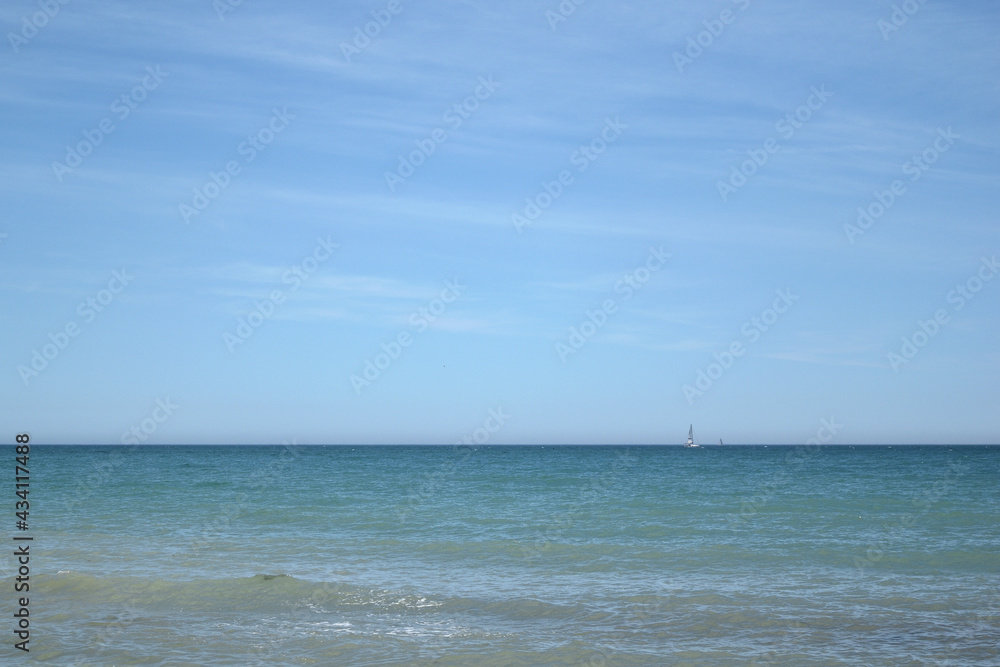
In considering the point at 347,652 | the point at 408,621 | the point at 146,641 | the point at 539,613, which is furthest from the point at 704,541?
the point at 146,641

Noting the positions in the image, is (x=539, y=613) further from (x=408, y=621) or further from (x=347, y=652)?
(x=347, y=652)

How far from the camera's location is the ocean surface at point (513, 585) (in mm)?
9898

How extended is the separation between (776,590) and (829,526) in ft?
29.7

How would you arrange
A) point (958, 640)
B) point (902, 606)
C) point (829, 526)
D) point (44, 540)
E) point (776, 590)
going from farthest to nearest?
point (829, 526) < point (44, 540) < point (776, 590) < point (902, 606) < point (958, 640)

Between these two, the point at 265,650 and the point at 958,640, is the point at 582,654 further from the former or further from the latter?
the point at 958,640

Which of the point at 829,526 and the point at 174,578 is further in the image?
the point at 829,526

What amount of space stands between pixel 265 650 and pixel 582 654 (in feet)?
12.4

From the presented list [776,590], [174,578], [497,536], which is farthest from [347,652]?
[497,536]

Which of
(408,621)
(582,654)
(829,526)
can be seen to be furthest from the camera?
(829,526)

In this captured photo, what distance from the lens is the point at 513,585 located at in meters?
13.6

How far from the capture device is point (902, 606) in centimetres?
1215

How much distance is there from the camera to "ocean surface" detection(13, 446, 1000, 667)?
9.90 m

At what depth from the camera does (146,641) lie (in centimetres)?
1016

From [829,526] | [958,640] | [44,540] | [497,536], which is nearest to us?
Answer: [958,640]
